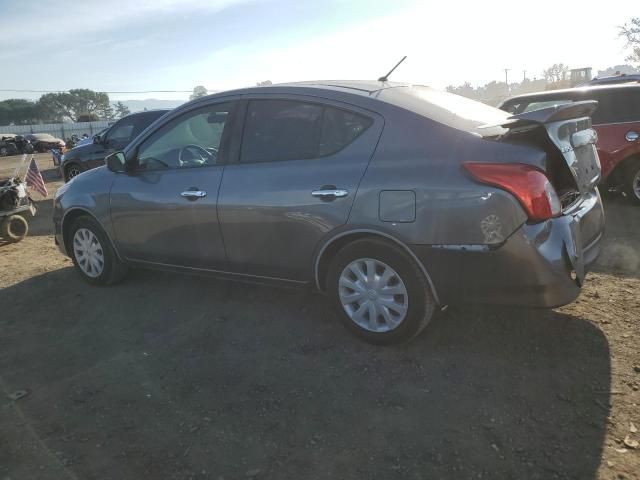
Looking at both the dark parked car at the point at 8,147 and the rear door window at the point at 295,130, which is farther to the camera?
the dark parked car at the point at 8,147

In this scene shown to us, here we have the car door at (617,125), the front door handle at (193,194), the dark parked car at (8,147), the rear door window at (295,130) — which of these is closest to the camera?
the rear door window at (295,130)

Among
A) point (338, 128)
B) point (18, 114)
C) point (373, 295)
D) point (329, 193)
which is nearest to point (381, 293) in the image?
point (373, 295)

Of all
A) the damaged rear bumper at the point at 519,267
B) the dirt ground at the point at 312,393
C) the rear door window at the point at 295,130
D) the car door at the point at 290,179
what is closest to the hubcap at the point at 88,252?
the dirt ground at the point at 312,393

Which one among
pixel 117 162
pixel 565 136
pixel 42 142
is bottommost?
pixel 565 136

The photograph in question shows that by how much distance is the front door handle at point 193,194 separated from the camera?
3.97 m

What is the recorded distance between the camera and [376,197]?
3152 mm

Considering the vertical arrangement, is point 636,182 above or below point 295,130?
below

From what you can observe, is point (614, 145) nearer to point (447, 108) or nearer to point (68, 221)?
point (447, 108)

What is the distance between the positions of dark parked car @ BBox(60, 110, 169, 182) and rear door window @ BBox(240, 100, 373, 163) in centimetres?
754

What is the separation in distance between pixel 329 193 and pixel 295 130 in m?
0.60

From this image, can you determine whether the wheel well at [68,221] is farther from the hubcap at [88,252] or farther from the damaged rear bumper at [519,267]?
the damaged rear bumper at [519,267]

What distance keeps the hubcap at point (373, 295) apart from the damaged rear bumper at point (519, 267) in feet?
0.87

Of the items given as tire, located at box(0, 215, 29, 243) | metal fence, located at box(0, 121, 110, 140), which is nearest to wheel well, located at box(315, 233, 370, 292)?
tire, located at box(0, 215, 29, 243)

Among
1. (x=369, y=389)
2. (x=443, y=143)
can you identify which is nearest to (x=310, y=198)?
(x=443, y=143)
